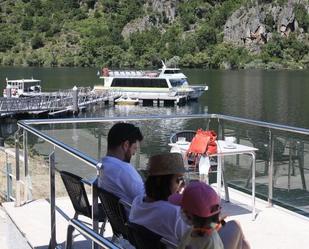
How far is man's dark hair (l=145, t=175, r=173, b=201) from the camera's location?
3.12 metres

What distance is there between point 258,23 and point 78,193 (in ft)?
599

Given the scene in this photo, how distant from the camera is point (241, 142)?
662 cm

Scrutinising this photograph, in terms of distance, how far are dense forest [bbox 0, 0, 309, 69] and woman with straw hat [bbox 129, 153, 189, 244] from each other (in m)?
148

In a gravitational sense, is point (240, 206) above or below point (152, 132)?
below

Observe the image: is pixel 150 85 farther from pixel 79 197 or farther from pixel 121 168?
pixel 121 168

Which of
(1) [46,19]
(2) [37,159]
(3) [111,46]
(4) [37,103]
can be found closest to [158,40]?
(3) [111,46]

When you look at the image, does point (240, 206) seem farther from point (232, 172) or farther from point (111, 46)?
point (111, 46)

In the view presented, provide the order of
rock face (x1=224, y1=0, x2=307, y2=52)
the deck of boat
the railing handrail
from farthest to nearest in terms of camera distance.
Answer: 1. rock face (x1=224, y1=0, x2=307, y2=52)
2. the railing handrail
3. the deck of boat

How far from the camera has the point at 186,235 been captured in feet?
8.47

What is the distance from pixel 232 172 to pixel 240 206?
701mm

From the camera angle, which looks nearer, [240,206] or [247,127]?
[240,206]

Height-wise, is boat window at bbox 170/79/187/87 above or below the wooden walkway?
above

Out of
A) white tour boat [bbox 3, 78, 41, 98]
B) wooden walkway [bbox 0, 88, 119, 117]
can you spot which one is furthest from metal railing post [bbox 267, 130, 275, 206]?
white tour boat [bbox 3, 78, 41, 98]

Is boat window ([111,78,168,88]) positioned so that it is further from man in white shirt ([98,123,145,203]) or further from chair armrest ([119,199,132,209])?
chair armrest ([119,199,132,209])
